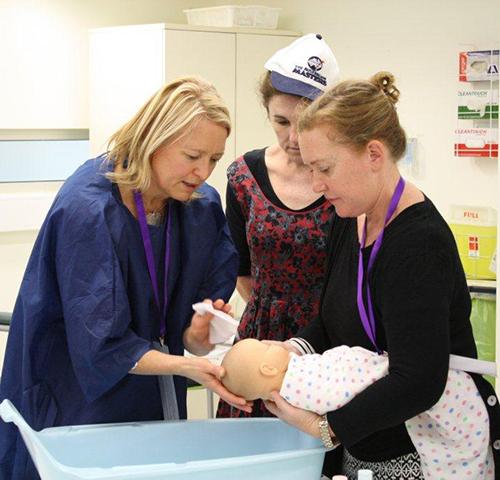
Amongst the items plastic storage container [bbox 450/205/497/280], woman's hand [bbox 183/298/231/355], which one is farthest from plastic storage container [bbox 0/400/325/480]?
plastic storage container [bbox 450/205/497/280]

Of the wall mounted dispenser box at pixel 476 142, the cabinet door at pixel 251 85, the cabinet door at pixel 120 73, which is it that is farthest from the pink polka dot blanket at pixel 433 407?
the cabinet door at pixel 251 85

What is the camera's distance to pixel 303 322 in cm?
213

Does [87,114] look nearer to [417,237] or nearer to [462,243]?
[462,243]

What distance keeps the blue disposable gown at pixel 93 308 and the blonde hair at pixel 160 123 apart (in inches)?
1.8

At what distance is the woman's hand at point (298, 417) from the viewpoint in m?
1.60

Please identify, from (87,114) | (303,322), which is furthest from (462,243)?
(87,114)

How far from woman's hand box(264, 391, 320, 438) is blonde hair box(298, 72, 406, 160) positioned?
0.46 metres

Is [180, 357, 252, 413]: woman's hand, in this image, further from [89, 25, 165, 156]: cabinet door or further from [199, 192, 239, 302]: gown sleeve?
[89, 25, 165, 156]: cabinet door

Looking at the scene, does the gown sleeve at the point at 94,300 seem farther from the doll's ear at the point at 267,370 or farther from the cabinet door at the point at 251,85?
the cabinet door at the point at 251,85

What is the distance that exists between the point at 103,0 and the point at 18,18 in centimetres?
45

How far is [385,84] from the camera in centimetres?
168

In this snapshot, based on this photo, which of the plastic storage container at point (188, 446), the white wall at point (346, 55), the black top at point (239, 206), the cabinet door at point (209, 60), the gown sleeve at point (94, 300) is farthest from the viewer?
the cabinet door at point (209, 60)

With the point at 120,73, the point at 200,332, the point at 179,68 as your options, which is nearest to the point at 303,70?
the point at 200,332

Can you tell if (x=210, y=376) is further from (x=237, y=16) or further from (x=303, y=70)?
(x=237, y=16)
